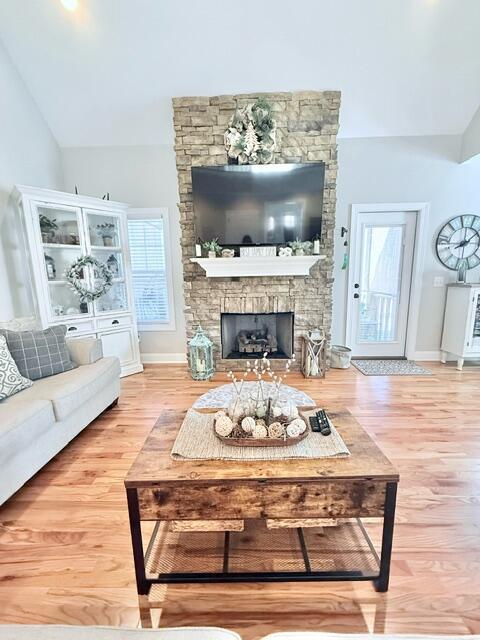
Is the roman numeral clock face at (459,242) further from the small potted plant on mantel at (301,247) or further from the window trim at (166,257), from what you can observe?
the window trim at (166,257)

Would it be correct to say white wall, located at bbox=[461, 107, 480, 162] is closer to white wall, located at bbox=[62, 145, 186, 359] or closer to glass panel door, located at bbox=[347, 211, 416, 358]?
glass panel door, located at bbox=[347, 211, 416, 358]

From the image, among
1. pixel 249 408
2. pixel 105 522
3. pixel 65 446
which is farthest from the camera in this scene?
pixel 65 446

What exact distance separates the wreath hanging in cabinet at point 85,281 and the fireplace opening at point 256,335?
1.47 metres

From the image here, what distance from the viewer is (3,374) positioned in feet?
7.20

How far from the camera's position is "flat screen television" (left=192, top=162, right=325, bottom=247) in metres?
3.49

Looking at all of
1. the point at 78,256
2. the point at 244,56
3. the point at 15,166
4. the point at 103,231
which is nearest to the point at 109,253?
the point at 103,231

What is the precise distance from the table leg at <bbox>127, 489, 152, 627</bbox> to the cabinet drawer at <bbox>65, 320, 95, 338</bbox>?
2.64 metres

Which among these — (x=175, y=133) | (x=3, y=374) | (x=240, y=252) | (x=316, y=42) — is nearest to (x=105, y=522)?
(x=3, y=374)

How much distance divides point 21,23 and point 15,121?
844 millimetres

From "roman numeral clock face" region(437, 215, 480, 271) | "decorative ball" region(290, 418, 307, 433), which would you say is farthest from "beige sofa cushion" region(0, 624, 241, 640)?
"roman numeral clock face" region(437, 215, 480, 271)

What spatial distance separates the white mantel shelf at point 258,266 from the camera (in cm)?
357

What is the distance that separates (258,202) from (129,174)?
1803mm

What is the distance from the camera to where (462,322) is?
12.7 ft

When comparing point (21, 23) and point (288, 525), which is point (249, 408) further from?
point (21, 23)
